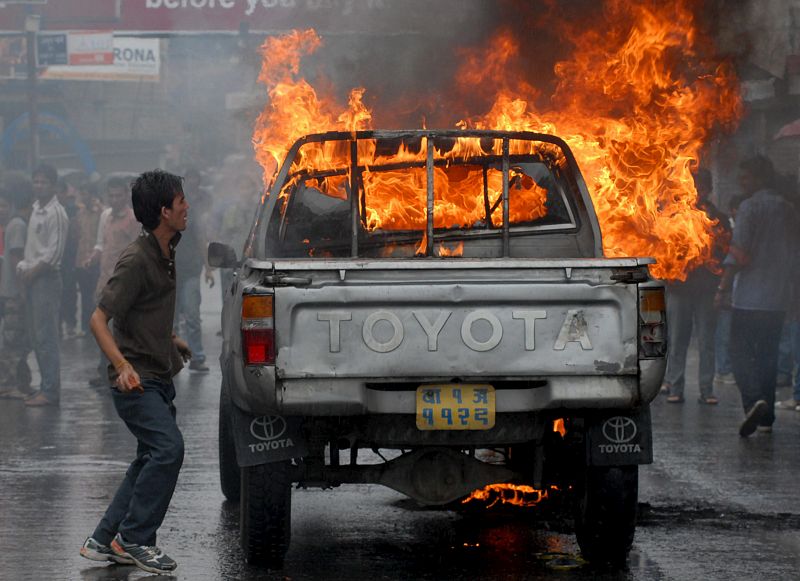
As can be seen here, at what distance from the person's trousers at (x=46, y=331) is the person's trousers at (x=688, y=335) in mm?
5344

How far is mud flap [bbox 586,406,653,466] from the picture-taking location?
20.9 feet

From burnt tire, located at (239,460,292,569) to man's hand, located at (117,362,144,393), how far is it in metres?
0.60

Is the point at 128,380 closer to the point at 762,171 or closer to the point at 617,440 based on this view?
the point at 617,440

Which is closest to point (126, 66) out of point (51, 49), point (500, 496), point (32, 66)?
point (32, 66)

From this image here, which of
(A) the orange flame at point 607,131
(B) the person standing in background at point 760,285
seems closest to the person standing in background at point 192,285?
(A) the orange flame at point 607,131

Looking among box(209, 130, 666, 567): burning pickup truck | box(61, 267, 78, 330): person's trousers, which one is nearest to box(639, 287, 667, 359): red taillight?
box(209, 130, 666, 567): burning pickup truck

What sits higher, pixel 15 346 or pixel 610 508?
pixel 15 346

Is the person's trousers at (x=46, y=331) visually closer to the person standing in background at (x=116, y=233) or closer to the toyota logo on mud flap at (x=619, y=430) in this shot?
the person standing in background at (x=116, y=233)

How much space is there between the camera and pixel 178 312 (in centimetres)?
1579

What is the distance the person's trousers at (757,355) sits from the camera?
10859mm

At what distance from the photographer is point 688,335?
43.3 ft

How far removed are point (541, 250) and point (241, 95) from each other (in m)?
25.7

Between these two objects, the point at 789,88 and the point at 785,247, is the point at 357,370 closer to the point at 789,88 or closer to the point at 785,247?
the point at 785,247

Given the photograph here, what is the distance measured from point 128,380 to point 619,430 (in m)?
2.11
